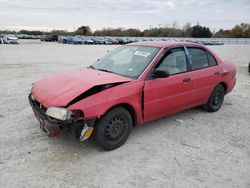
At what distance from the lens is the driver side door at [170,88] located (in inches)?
155

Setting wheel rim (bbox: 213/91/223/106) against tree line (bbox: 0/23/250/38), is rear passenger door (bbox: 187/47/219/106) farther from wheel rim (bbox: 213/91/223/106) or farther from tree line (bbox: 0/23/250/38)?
tree line (bbox: 0/23/250/38)

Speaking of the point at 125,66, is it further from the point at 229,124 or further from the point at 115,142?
the point at 229,124

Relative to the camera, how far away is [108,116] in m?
3.43

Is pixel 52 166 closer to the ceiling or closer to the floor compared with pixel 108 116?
closer to the floor

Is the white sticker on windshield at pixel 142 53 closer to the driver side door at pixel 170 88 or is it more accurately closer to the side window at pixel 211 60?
the driver side door at pixel 170 88

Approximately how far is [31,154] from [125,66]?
80.6 inches

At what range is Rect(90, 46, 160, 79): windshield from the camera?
3992 mm

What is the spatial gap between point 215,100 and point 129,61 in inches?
94.9

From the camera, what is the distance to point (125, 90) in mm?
3574

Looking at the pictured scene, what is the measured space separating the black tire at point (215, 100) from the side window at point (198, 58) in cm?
71

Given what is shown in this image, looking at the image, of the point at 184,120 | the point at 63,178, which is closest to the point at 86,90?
the point at 63,178

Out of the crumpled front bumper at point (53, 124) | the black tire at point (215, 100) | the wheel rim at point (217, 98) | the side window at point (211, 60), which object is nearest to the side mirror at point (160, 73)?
the crumpled front bumper at point (53, 124)

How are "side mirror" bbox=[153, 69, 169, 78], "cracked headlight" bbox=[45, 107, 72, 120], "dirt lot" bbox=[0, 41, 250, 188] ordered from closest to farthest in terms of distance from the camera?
1. "dirt lot" bbox=[0, 41, 250, 188]
2. "cracked headlight" bbox=[45, 107, 72, 120]
3. "side mirror" bbox=[153, 69, 169, 78]

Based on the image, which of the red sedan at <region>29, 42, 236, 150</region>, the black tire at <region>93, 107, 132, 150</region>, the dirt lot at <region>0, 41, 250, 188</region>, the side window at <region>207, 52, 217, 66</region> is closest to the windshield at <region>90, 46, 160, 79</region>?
the red sedan at <region>29, 42, 236, 150</region>
